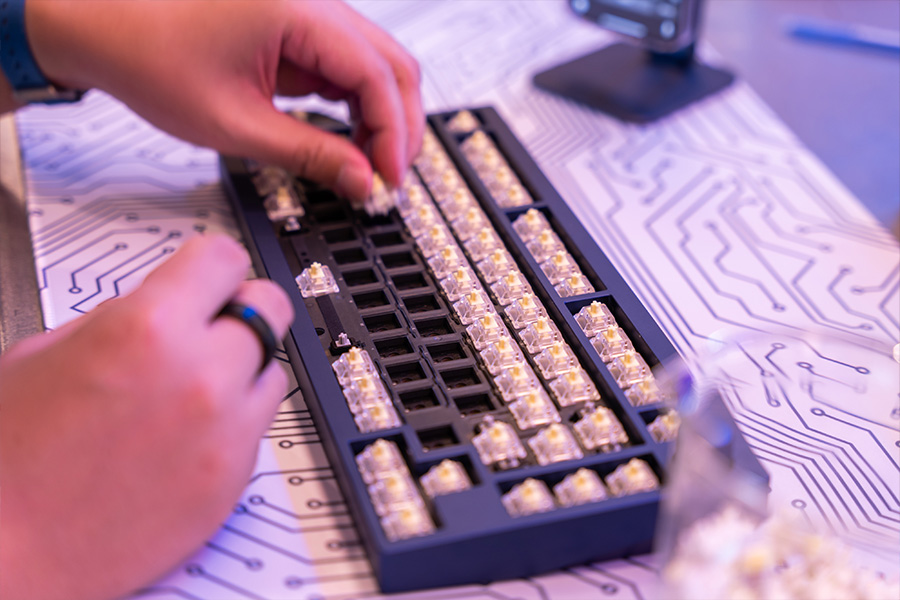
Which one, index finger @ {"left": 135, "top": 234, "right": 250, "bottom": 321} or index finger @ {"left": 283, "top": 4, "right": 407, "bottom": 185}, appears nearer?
index finger @ {"left": 135, "top": 234, "right": 250, "bottom": 321}

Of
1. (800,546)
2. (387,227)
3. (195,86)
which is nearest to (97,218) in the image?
(195,86)

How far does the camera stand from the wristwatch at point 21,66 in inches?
26.9

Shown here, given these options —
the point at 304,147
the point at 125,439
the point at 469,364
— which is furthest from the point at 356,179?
Result: the point at 125,439

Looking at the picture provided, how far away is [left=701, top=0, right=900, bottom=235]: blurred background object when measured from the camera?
3.68ft

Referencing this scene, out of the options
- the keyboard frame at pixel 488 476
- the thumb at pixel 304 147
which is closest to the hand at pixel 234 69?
the thumb at pixel 304 147

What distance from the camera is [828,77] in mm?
1345

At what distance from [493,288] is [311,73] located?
0.28 m

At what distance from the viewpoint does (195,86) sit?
2.19 feet

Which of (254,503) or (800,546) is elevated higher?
(800,546)

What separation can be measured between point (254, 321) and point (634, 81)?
60 centimetres

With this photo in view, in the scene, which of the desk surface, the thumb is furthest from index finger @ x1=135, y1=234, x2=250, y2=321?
the thumb

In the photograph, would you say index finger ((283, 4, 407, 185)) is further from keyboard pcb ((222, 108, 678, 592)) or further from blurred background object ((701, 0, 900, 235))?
blurred background object ((701, 0, 900, 235))

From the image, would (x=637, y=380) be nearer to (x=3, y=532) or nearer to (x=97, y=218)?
(x=3, y=532)

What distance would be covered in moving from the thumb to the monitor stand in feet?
1.03
